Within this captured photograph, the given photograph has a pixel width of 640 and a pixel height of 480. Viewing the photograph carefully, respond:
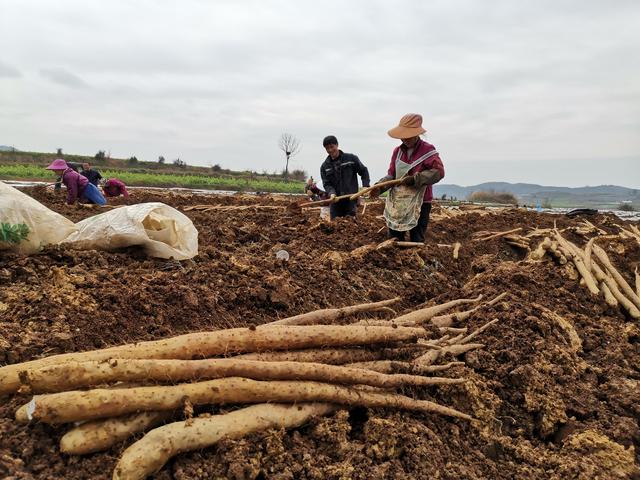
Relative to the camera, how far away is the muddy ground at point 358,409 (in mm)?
1843

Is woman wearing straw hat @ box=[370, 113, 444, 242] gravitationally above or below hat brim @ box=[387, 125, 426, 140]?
below

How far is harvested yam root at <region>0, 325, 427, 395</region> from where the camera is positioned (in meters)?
1.93

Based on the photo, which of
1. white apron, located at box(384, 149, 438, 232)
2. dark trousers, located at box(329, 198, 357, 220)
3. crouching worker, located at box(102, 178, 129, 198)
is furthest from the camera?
crouching worker, located at box(102, 178, 129, 198)

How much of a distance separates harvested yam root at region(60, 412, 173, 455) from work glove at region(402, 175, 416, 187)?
3906 mm

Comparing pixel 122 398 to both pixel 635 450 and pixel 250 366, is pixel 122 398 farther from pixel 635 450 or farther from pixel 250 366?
pixel 635 450

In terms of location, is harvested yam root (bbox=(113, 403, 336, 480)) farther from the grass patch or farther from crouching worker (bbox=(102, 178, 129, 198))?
the grass patch

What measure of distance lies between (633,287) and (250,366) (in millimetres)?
5207

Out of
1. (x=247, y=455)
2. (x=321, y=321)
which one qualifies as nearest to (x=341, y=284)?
(x=321, y=321)

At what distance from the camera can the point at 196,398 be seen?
1870 mm

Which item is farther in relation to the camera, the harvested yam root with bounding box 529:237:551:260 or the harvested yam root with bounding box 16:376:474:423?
the harvested yam root with bounding box 529:237:551:260

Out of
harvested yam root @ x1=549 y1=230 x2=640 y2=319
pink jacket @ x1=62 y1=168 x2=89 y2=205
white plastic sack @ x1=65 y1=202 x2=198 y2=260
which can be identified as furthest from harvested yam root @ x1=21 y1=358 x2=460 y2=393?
pink jacket @ x1=62 y1=168 x2=89 y2=205

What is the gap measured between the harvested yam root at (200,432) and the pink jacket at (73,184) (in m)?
7.24

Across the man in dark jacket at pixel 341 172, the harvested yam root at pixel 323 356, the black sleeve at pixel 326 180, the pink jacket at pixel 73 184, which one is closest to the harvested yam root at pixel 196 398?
the harvested yam root at pixel 323 356

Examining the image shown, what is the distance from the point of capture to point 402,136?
497 centimetres
